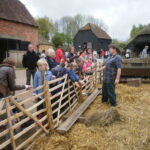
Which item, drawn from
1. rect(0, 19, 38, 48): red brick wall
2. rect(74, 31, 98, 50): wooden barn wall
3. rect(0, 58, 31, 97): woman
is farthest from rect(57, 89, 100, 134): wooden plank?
rect(74, 31, 98, 50): wooden barn wall

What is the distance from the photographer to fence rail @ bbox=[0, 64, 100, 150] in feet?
10.8

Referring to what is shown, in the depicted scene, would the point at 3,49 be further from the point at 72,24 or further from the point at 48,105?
the point at 72,24

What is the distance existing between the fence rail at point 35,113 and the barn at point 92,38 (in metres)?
40.1

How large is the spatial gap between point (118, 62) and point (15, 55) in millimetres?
16933

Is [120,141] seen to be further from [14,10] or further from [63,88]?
[14,10]

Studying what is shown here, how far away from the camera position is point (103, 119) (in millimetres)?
4602

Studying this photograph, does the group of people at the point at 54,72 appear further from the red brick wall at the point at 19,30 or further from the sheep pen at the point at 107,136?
the red brick wall at the point at 19,30

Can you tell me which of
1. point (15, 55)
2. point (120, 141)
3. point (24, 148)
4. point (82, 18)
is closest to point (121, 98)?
point (120, 141)

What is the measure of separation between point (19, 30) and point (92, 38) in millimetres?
26034

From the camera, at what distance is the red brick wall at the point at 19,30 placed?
20163mm

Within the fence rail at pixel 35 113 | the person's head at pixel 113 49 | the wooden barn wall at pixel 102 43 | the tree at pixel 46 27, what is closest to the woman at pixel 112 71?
the person's head at pixel 113 49

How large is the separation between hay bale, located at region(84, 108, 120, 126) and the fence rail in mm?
750

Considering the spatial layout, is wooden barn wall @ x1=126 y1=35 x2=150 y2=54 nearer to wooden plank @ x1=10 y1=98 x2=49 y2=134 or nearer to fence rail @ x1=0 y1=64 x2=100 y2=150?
→ fence rail @ x1=0 y1=64 x2=100 y2=150

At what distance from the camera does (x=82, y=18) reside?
63.2m
